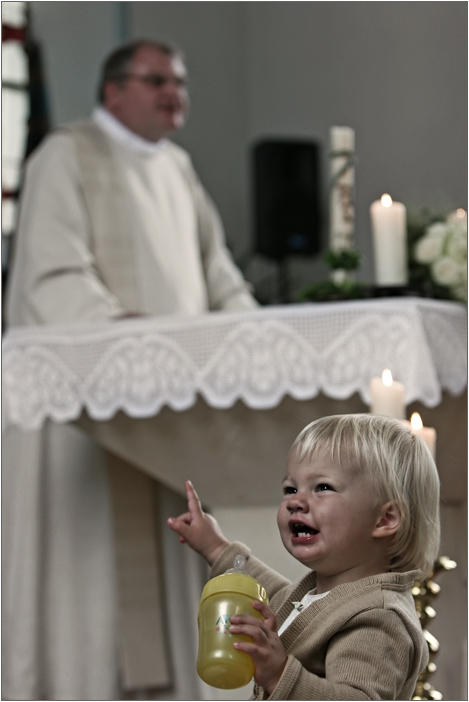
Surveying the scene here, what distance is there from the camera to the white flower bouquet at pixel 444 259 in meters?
1.77

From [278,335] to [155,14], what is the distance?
2.99 m

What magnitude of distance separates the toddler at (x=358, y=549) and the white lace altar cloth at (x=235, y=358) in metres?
0.74

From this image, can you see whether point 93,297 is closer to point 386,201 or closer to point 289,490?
point 386,201

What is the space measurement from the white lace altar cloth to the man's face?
42.5 inches

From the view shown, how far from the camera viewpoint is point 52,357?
169 centimetres

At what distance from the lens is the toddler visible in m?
0.70

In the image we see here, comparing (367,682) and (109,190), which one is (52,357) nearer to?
(109,190)

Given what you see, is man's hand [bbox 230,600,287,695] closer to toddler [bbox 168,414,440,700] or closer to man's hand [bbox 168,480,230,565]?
toddler [bbox 168,414,440,700]

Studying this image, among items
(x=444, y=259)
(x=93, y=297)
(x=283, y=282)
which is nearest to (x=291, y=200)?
(x=283, y=282)

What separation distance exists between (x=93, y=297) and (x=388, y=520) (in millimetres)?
1490

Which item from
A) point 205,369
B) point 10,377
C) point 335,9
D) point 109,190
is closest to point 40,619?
point 10,377

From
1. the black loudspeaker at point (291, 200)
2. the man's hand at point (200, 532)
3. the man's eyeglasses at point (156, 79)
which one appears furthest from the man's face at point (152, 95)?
the man's hand at point (200, 532)

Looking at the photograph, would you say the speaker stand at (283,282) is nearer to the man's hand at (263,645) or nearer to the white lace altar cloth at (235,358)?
the white lace altar cloth at (235,358)

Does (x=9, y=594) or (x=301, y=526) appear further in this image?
(x=9, y=594)
